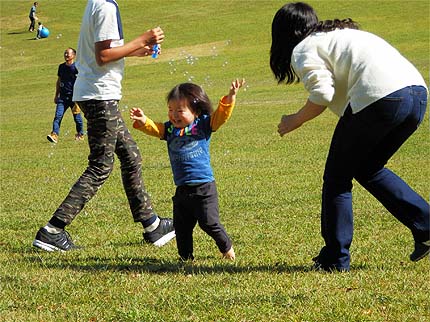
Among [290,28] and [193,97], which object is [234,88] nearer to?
[193,97]

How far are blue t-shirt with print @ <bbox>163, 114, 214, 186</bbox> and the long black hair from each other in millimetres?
910

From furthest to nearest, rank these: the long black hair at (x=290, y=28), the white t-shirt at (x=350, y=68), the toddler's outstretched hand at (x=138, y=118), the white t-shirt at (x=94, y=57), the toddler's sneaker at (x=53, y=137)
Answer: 1. the toddler's sneaker at (x=53, y=137)
2. the white t-shirt at (x=94, y=57)
3. the toddler's outstretched hand at (x=138, y=118)
4. the long black hair at (x=290, y=28)
5. the white t-shirt at (x=350, y=68)

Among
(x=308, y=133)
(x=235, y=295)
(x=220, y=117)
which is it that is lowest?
(x=308, y=133)

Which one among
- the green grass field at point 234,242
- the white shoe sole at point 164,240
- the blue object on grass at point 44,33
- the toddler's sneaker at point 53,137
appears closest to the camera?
the green grass field at point 234,242

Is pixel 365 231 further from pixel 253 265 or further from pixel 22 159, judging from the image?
pixel 22 159

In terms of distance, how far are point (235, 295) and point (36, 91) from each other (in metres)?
34.5

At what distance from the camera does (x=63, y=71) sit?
57.5 ft

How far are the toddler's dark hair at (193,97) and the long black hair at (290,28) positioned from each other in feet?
2.75

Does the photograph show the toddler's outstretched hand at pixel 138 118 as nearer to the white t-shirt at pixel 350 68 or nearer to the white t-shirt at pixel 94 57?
the white t-shirt at pixel 94 57

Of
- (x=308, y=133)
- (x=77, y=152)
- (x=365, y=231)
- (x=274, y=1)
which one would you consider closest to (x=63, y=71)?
(x=77, y=152)

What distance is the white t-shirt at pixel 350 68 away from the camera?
473cm

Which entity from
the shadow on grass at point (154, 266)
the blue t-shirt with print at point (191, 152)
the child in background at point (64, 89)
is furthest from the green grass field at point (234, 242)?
the blue t-shirt with print at point (191, 152)

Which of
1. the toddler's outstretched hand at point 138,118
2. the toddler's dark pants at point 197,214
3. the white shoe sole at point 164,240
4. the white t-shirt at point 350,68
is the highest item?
the white t-shirt at point 350,68

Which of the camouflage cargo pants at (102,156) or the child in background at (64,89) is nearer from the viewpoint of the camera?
the camouflage cargo pants at (102,156)
